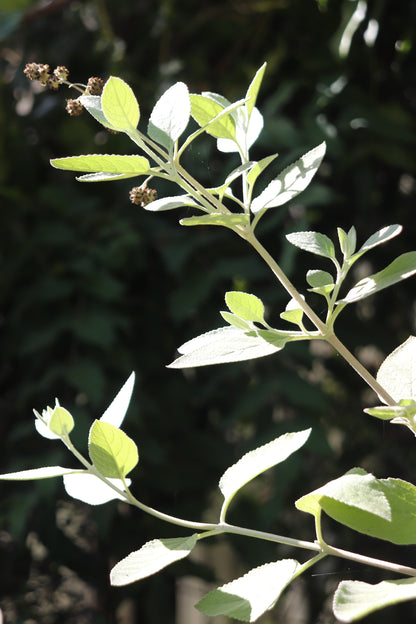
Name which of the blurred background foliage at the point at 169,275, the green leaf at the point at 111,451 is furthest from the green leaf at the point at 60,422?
the blurred background foliage at the point at 169,275

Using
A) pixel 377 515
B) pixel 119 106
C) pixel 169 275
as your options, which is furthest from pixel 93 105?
pixel 169 275

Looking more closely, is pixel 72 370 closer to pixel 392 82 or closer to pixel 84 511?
pixel 84 511

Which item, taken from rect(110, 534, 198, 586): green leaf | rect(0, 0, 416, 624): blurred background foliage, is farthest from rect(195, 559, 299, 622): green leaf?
rect(0, 0, 416, 624): blurred background foliage

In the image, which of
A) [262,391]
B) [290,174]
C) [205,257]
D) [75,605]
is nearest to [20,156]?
[205,257]

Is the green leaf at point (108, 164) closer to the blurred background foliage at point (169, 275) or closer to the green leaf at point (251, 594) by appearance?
the green leaf at point (251, 594)

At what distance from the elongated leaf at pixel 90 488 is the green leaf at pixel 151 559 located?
0.02 m

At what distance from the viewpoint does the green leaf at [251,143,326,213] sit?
0.18 meters

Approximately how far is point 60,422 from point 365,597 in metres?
0.08

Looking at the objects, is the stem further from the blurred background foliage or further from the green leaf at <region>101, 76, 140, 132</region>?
the blurred background foliage

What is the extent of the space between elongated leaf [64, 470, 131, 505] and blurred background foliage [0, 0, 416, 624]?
0.39 metres

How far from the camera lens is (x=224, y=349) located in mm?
176

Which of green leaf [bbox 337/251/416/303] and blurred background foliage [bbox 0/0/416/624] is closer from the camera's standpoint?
green leaf [bbox 337/251/416/303]

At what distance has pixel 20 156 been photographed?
0.72 metres

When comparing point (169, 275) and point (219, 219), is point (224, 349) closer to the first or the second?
point (219, 219)
